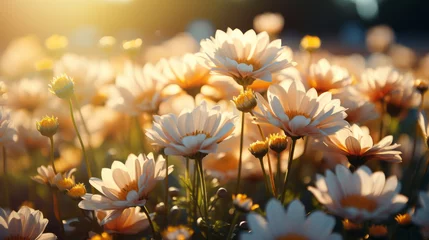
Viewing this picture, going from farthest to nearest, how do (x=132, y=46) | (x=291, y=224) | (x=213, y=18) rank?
(x=213, y=18) < (x=132, y=46) < (x=291, y=224)

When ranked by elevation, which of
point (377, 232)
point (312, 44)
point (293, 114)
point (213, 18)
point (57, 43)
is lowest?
point (377, 232)

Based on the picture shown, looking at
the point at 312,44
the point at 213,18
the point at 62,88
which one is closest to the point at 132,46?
the point at 62,88

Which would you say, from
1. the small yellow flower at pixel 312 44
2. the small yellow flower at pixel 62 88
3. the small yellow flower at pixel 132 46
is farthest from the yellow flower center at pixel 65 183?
the small yellow flower at pixel 312 44

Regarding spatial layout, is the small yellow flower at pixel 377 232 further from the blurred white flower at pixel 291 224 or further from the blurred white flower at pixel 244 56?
the blurred white flower at pixel 244 56

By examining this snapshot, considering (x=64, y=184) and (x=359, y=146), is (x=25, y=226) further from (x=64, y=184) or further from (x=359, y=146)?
(x=359, y=146)

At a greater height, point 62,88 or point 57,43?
point 57,43

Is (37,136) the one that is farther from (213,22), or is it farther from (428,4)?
(428,4)
